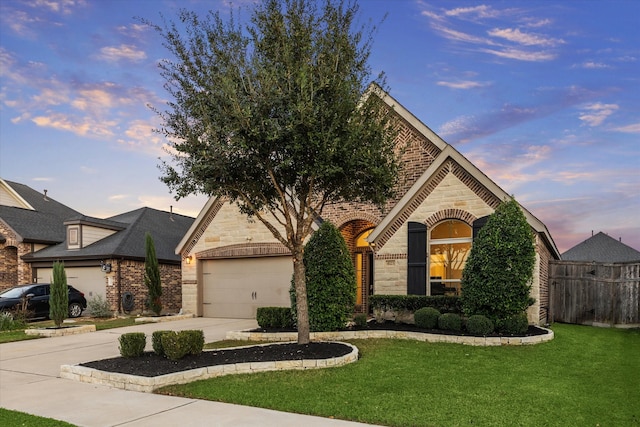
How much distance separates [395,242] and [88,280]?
48.1 feet

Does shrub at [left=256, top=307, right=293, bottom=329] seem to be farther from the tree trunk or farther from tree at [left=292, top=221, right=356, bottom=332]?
the tree trunk

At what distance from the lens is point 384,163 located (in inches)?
380

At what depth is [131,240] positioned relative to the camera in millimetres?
21344

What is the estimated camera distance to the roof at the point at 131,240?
20172 mm

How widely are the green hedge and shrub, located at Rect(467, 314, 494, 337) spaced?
4.05 ft

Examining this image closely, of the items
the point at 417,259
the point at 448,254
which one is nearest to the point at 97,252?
the point at 417,259

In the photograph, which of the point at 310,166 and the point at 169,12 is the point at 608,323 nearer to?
the point at 310,166

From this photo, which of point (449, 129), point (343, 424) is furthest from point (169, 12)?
point (449, 129)

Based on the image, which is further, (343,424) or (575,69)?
(575,69)

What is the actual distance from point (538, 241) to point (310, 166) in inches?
297

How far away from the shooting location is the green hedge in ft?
39.5

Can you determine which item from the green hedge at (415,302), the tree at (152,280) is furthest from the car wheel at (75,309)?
the green hedge at (415,302)

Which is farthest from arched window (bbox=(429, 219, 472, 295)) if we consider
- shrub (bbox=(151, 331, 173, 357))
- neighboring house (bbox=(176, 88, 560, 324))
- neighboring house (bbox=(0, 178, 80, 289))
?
neighboring house (bbox=(0, 178, 80, 289))

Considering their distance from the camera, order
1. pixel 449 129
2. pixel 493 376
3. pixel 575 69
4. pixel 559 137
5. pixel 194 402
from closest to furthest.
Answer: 1. pixel 194 402
2. pixel 493 376
3. pixel 575 69
4. pixel 559 137
5. pixel 449 129
